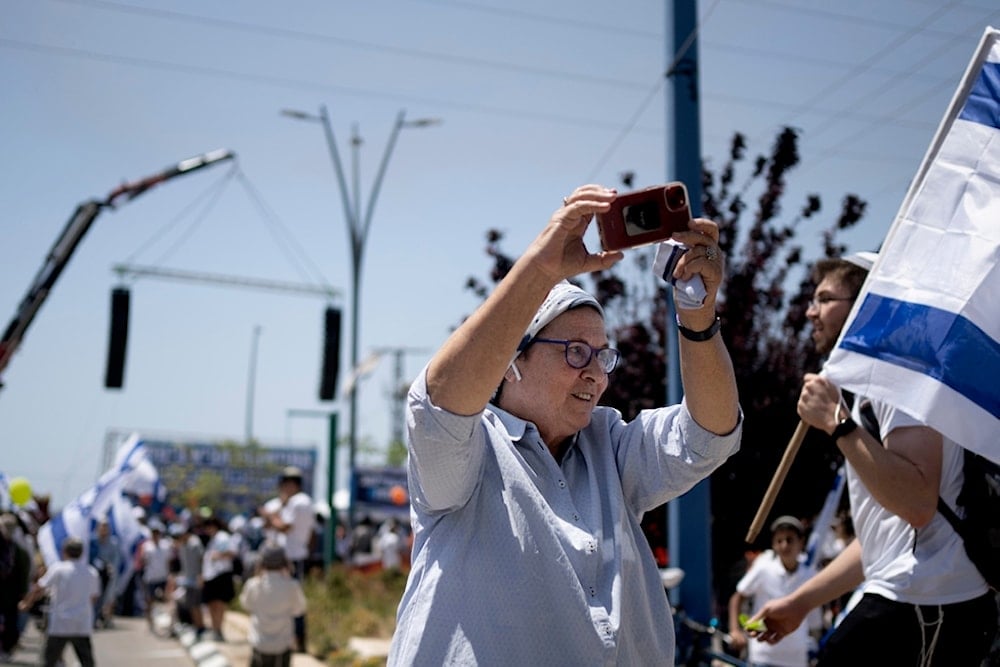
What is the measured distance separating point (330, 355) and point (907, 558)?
16428 millimetres

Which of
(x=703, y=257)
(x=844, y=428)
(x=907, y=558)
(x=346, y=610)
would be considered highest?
(x=703, y=257)

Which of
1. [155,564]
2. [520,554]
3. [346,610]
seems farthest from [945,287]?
[155,564]

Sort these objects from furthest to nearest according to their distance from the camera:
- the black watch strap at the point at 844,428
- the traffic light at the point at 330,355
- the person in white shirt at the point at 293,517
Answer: the traffic light at the point at 330,355, the person in white shirt at the point at 293,517, the black watch strap at the point at 844,428

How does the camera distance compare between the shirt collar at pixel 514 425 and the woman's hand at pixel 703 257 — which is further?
the shirt collar at pixel 514 425

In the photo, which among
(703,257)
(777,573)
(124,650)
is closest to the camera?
(703,257)

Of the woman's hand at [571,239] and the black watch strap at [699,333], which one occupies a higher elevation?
the woman's hand at [571,239]

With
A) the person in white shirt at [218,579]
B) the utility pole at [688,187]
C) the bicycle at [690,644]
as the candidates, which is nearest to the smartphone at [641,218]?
the utility pole at [688,187]

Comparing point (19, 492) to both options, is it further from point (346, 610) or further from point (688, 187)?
A: point (688, 187)

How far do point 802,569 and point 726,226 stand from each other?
3119mm

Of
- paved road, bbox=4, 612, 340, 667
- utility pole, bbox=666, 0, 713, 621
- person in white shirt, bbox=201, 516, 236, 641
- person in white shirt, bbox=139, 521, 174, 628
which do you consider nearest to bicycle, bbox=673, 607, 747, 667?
utility pole, bbox=666, 0, 713, 621

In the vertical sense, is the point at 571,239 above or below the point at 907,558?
above

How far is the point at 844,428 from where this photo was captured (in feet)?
10.9

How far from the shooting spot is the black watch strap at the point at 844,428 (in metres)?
3.32

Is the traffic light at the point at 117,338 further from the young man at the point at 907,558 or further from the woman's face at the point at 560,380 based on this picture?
the woman's face at the point at 560,380
